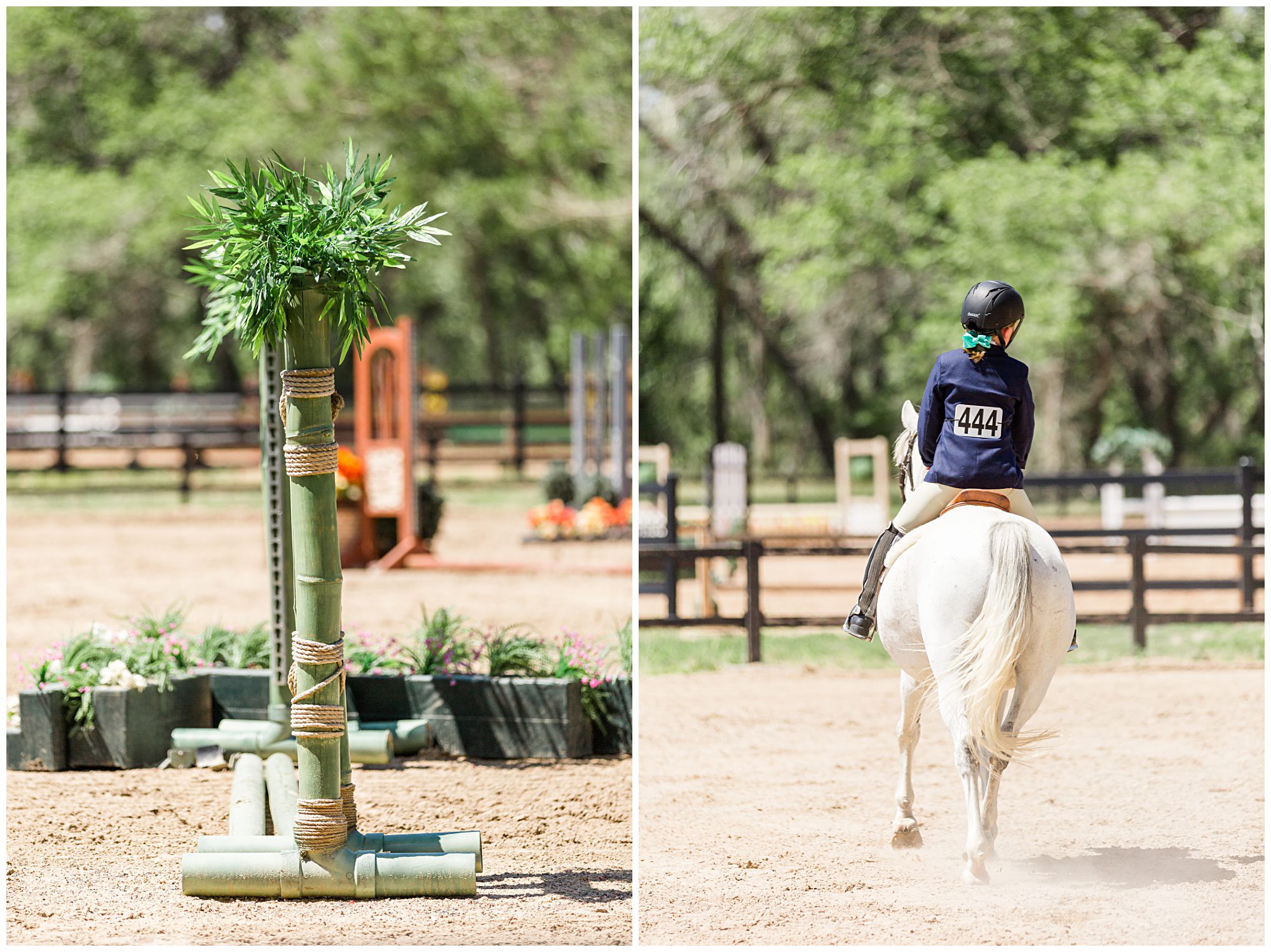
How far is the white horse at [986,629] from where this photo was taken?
4.37m

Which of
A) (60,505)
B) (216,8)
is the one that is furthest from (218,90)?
(60,505)

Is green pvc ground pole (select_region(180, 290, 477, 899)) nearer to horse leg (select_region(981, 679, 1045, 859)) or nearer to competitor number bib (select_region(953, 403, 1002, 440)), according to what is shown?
horse leg (select_region(981, 679, 1045, 859))

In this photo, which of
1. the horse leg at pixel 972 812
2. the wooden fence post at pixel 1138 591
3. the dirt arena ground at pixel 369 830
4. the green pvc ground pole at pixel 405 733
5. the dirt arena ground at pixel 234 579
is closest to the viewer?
the dirt arena ground at pixel 369 830

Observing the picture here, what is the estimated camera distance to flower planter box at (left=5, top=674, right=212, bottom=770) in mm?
6039

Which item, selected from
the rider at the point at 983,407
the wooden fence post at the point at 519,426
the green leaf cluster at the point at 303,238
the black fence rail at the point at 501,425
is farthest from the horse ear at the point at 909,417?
the wooden fence post at the point at 519,426

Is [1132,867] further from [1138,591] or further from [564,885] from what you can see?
[1138,591]

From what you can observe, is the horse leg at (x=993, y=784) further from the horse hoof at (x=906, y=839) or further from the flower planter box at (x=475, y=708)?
the flower planter box at (x=475, y=708)

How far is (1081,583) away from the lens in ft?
32.8

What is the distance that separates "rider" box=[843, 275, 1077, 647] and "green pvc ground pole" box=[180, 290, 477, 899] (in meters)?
2.05

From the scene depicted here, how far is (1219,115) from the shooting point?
1770 centimetres

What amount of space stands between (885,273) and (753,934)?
20.6 meters

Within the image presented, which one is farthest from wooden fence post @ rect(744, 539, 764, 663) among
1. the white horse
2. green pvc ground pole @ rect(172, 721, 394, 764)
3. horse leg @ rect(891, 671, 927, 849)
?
the white horse

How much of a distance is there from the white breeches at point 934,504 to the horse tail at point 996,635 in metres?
0.22

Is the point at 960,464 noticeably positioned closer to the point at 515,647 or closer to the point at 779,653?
the point at 515,647
